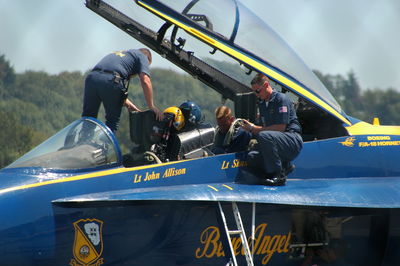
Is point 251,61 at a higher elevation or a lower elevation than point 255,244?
higher

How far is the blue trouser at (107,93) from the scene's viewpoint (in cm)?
848

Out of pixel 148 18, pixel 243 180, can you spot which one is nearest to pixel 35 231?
pixel 243 180

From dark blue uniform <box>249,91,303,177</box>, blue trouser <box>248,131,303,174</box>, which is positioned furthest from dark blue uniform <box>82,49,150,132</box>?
blue trouser <box>248,131,303,174</box>

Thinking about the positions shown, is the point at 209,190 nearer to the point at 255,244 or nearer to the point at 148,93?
the point at 255,244

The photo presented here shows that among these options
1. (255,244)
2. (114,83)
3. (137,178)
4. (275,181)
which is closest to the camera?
(137,178)

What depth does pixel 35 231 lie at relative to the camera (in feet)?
21.8

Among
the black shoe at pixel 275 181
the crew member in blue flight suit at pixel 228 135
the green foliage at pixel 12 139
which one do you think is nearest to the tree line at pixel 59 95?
the green foliage at pixel 12 139

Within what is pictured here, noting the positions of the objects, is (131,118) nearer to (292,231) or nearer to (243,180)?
(243,180)

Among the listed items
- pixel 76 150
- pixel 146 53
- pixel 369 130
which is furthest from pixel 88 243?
pixel 369 130

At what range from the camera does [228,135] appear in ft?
26.8

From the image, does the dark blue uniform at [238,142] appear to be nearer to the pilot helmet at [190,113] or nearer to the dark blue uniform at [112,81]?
the pilot helmet at [190,113]

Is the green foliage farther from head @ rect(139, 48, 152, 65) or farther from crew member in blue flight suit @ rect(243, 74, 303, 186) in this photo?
crew member in blue flight suit @ rect(243, 74, 303, 186)

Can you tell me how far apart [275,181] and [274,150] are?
1.16 feet

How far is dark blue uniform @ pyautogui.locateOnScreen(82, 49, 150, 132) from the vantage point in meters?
8.50
